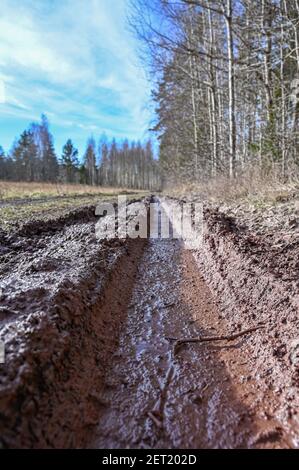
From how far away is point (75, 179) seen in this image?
2270 inches

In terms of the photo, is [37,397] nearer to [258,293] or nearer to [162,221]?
[258,293]

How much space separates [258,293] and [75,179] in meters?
58.2

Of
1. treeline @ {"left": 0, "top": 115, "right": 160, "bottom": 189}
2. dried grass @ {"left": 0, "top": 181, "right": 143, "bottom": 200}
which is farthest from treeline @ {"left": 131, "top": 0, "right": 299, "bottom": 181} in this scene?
treeline @ {"left": 0, "top": 115, "right": 160, "bottom": 189}

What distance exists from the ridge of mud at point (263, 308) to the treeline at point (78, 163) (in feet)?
146

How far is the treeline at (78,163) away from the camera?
53.6 meters

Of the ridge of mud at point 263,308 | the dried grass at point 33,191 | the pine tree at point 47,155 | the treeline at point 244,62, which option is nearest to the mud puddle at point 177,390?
the ridge of mud at point 263,308

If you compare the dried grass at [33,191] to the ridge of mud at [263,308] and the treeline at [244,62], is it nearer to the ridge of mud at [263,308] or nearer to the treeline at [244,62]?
the treeline at [244,62]

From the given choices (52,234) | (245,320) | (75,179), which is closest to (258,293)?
(245,320)

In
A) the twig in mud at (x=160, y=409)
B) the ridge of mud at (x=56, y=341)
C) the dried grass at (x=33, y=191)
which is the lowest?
the twig in mud at (x=160, y=409)

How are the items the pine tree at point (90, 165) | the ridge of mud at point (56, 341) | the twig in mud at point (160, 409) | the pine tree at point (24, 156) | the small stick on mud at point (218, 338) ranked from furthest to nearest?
the pine tree at point (90, 165), the pine tree at point (24, 156), the small stick on mud at point (218, 338), the twig in mud at point (160, 409), the ridge of mud at point (56, 341)

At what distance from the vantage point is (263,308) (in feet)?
8.31

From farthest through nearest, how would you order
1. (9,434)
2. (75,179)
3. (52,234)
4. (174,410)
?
1. (75,179)
2. (52,234)
3. (174,410)
4. (9,434)

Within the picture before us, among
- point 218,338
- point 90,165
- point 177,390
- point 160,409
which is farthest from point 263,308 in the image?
point 90,165

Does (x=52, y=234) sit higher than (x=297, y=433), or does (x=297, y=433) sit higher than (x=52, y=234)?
(x=52, y=234)
